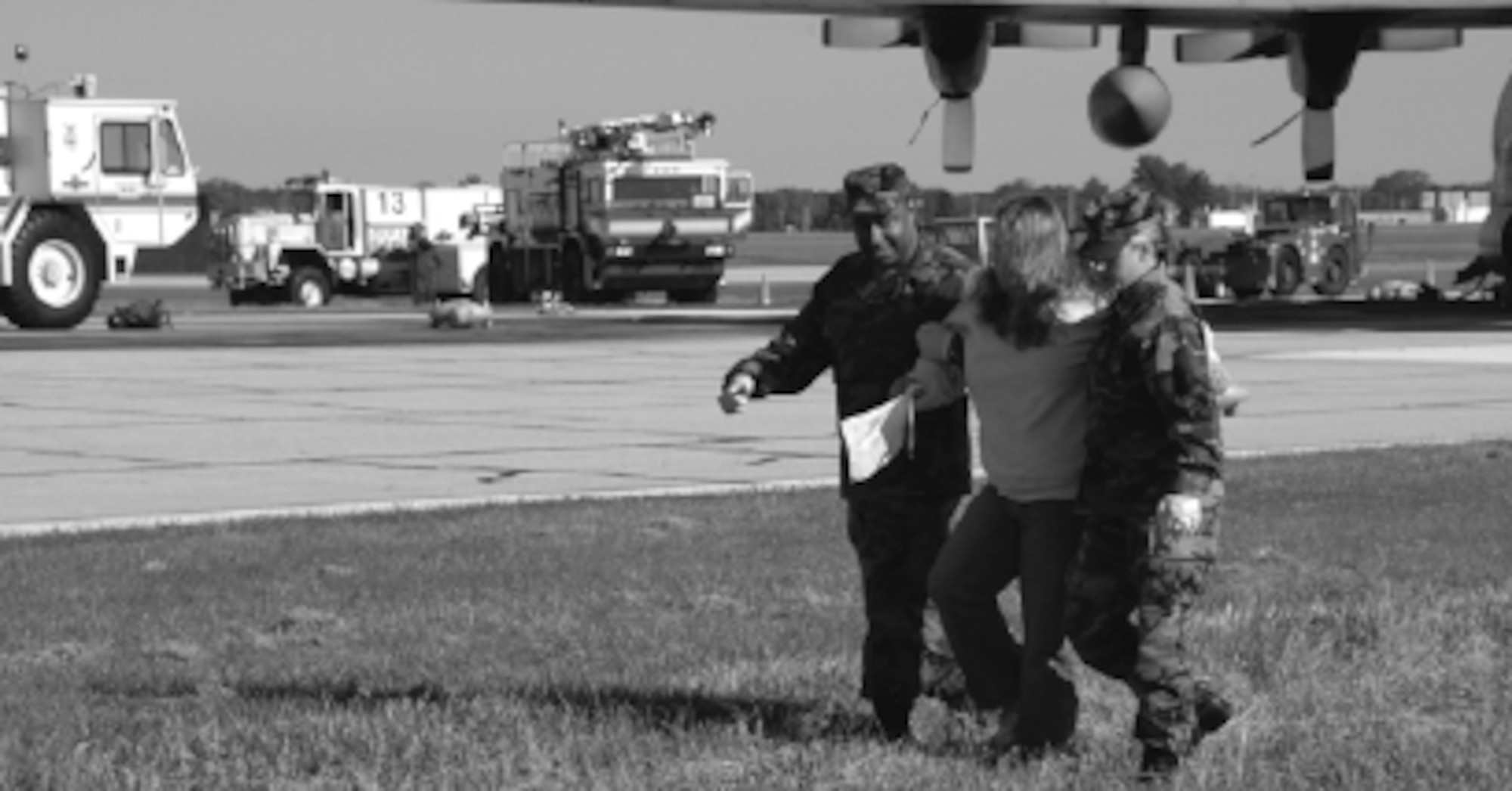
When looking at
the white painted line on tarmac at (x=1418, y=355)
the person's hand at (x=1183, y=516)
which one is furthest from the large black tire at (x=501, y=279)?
the person's hand at (x=1183, y=516)

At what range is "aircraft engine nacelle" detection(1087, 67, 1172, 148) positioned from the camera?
77.3 feet

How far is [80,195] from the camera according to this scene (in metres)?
33.3

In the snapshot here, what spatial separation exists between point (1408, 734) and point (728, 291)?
53062mm

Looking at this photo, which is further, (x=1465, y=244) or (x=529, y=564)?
(x=1465, y=244)

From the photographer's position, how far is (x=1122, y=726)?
24.8 ft

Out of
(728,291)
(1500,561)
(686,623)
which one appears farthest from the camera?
(728,291)

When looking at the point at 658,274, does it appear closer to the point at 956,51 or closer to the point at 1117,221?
the point at 956,51

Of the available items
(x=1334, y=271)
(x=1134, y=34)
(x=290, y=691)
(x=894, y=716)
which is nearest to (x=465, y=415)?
(x=1134, y=34)

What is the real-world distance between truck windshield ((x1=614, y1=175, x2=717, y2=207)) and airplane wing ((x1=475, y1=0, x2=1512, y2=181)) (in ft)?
63.8

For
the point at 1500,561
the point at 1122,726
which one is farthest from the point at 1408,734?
the point at 1500,561

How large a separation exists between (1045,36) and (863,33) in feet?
10.7

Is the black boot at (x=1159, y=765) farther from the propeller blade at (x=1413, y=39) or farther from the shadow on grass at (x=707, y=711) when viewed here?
the propeller blade at (x=1413, y=39)

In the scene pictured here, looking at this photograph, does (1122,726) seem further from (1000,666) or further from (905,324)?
(905,324)

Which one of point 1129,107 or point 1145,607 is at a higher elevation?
point 1129,107
